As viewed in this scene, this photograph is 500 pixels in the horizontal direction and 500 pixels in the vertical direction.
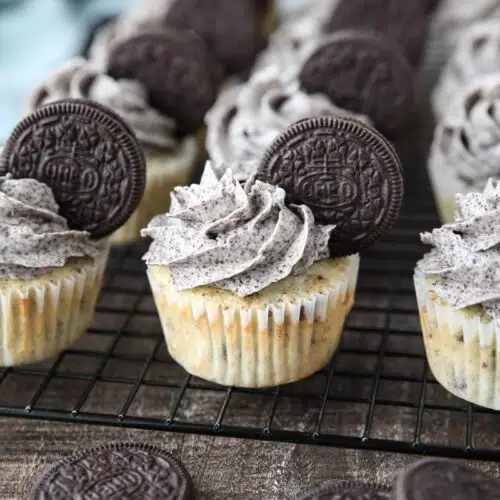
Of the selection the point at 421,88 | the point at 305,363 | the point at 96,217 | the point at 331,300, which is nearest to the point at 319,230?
the point at 331,300

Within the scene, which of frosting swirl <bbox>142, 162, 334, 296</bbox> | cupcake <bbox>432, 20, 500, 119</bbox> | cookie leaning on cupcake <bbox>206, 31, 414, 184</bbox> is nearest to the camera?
frosting swirl <bbox>142, 162, 334, 296</bbox>

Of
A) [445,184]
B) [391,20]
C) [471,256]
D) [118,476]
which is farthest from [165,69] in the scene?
[118,476]

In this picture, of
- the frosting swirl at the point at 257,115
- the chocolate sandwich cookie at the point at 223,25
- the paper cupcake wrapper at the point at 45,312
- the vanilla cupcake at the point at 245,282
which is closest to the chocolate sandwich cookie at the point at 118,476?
the vanilla cupcake at the point at 245,282

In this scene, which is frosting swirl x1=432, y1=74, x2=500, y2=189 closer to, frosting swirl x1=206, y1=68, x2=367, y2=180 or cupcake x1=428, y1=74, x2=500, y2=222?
cupcake x1=428, y1=74, x2=500, y2=222

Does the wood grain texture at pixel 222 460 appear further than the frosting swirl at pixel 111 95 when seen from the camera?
No

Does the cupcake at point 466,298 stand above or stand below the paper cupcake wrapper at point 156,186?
above

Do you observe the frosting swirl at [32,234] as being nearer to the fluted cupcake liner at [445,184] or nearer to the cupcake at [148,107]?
the cupcake at [148,107]

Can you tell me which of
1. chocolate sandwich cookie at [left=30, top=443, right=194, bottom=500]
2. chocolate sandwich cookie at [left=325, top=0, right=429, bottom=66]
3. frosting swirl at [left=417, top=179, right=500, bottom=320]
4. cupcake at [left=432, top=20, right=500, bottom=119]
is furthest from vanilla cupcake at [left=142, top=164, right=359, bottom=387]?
chocolate sandwich cookie at [left=325, top=0, right=429, bottom=66]

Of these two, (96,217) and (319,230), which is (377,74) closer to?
(319,230)
